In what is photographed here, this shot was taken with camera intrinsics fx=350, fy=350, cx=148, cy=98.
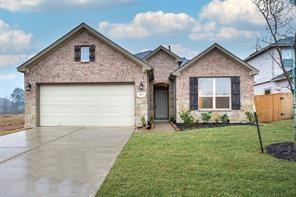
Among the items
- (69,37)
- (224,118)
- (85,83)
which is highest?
(69,37)

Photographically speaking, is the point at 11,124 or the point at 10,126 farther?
the point at 11,124

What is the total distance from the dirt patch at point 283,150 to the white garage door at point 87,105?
10065mm

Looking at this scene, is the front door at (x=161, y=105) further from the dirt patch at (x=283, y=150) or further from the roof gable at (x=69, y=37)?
the dirt patch at (x=283, y=150)

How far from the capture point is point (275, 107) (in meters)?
22.1

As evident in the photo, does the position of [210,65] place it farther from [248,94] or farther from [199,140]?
[199,140]

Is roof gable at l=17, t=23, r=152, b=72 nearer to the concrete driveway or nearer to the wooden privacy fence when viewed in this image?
the concrete driveway

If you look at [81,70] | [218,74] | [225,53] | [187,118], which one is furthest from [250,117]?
[81,70]

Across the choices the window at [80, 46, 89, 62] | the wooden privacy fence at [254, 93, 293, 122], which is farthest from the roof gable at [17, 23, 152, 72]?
the wooden privacy fence at [254, 93, 293, 122]

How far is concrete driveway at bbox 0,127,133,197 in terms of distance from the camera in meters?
6.57

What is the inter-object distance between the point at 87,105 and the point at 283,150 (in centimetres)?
1205

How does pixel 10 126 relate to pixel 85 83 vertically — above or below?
below

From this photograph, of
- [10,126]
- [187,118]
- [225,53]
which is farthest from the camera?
[10,126]

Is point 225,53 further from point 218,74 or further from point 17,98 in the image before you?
point 17,98

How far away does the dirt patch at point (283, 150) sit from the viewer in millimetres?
8805
